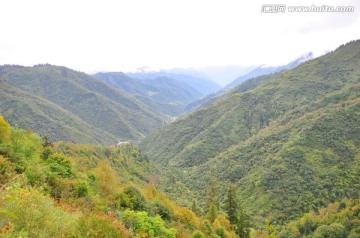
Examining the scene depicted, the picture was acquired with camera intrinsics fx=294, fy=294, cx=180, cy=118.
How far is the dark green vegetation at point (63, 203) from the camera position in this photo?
43.3ft

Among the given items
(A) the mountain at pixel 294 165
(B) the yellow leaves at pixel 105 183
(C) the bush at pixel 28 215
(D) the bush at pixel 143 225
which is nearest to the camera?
(C) the bush at pixel 28 215

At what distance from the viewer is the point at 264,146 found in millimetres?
157750

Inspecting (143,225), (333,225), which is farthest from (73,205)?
(333,225)

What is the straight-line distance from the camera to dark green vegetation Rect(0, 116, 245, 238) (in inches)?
520

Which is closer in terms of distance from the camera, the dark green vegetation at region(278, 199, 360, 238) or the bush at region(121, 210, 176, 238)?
the bush at region(121, 210, 176, 238)

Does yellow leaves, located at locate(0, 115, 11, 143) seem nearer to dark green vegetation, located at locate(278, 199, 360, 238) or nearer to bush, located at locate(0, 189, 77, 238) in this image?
bush, located at locate(0, 189, 77, 238)

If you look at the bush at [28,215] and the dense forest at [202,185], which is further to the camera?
the dense forest at [202,185]

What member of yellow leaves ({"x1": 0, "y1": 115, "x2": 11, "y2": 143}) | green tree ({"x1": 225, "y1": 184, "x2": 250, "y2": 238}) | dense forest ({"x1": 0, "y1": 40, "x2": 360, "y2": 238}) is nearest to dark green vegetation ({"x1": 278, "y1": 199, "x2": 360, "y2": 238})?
dense forest ({"x1": 0, "y1": 40, "x2": 360, "y2": 238})

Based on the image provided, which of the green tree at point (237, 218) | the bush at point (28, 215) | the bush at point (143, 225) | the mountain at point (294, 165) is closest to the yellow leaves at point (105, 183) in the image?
the bush at point (143, 225)

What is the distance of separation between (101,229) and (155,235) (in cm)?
1333

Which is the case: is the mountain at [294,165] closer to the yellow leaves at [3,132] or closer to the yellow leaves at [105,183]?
the yellow leaves at [105,183]

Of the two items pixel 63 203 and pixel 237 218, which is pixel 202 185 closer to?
pixel 237 218

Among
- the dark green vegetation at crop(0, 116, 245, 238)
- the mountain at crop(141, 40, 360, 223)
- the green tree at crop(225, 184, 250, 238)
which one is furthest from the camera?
the mountain at crop(141, 40, 360, 223)

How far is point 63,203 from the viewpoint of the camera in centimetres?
2472
